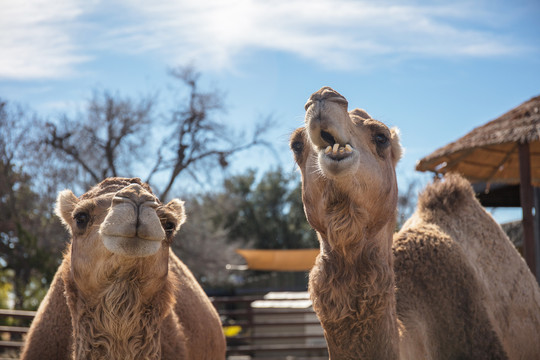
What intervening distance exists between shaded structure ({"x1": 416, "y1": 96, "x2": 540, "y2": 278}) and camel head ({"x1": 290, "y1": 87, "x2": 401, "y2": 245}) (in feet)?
16.4

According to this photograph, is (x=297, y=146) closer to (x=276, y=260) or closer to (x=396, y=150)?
(x=396, y=150)

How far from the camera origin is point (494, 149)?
8.91m

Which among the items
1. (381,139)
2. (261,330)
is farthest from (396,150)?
(261,330)

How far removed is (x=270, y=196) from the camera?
3831cm

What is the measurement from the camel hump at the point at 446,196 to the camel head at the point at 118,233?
80.9 inches

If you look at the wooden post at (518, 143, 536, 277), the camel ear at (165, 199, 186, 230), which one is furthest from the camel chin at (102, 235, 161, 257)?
the wooden post at (518, 143, 536, 277)

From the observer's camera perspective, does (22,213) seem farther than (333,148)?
Yes

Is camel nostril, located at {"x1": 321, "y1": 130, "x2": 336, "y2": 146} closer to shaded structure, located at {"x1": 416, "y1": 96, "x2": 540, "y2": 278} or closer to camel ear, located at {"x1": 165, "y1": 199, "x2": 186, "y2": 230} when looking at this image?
camel ear, located at {"x1": 165, "y1": 199, "x2": 186, "y2": 230}

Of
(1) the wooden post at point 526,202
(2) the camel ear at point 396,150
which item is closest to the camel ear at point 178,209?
(2) the camel ear at point 396,150

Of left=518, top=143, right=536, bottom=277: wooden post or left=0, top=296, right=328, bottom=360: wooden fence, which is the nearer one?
left=518, top=143, right=536, bottom=277: wooden post

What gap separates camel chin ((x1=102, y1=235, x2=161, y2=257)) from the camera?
2.90m

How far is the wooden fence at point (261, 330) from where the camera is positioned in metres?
8.95

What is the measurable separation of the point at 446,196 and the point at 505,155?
5.08 meters

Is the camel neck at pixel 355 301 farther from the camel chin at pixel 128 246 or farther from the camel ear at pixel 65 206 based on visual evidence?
the camel ear at pixel 65 206
